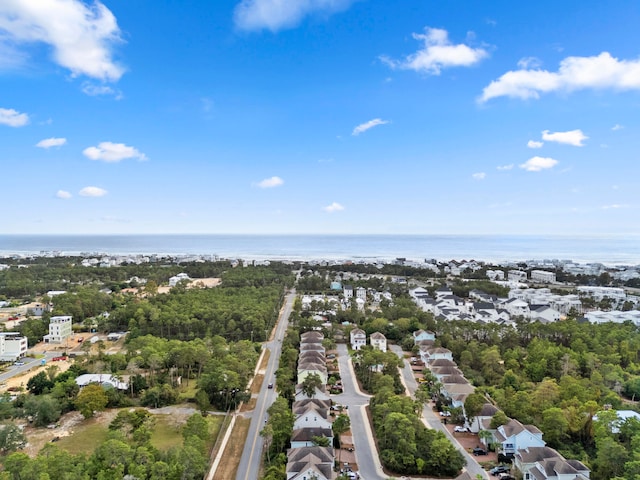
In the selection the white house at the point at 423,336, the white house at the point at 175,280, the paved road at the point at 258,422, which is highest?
the white house at the point at 175,280

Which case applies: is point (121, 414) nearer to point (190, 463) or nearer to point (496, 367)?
point (190, 463)

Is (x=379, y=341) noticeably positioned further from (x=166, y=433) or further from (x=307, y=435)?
(x=166, y=433)

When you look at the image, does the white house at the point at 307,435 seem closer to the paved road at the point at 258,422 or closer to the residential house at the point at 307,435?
the residential house at the point at 307,435

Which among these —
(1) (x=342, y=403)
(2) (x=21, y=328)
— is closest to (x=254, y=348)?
(1) (x=342, y=403)

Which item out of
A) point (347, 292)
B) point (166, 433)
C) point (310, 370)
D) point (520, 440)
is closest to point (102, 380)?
point (166, 433)

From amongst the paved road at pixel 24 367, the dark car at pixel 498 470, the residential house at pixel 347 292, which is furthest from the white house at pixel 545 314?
the paved road at pixel 24 367
